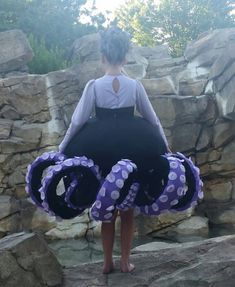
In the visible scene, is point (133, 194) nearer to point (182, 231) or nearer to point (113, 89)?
point (113, 89)

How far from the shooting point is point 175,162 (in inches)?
128

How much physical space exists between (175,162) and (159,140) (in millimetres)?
220

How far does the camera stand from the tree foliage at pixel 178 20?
25.5 meters

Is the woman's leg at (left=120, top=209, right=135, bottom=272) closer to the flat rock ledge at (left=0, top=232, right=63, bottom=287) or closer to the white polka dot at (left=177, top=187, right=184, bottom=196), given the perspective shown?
the white polka dot at (left=177, top=187, right=184, bottom=196)

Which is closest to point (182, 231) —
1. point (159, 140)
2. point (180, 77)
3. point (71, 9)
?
point (180, 77)

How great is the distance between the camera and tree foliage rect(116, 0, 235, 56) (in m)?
25.5

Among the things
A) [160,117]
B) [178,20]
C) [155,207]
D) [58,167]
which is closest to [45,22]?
[160,117]

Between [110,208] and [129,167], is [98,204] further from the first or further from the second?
[129,167]

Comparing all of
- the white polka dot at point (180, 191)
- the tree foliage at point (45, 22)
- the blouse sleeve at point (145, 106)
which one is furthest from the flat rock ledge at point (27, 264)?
the tree foliage at point (45, 22)

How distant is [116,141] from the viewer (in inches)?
127

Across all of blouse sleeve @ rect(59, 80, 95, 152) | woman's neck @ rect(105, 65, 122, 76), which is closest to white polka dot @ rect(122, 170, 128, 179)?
blouse sleeve @ rect(59, 80, 95, 152)

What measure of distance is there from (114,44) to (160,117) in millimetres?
6483

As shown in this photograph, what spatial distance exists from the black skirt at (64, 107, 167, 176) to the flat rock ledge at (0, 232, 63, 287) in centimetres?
73

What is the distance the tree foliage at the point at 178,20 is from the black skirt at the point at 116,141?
22122mm
